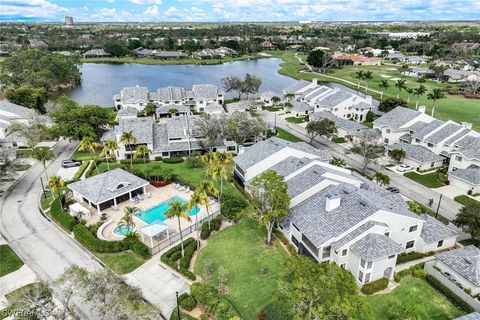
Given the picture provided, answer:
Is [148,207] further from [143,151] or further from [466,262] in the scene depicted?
[466,262]

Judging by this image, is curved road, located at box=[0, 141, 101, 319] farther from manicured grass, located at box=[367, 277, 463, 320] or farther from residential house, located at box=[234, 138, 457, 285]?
manicured grass, located at box=[367, 277, 463, 320]

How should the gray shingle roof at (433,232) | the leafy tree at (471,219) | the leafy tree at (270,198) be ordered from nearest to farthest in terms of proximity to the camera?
the leafy tree at (270,198) < the leafy tree at (471,219) < the gray shingle roof at (433,232)

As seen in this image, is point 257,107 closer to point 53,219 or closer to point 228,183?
point 228,183

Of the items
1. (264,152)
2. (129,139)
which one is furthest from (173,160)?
Answer: (264,152)

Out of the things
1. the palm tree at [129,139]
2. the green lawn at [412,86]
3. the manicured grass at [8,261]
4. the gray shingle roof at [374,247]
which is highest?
the palm tree at [129,139]

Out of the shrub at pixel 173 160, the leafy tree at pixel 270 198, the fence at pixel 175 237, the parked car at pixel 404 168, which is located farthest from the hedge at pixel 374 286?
the shrub at pixel 173 160

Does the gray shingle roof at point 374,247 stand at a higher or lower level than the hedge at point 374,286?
higher

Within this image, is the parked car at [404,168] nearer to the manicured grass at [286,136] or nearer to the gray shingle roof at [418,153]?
the gray shingle roof at [418,153]
